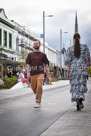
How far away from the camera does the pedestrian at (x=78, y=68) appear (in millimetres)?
8648

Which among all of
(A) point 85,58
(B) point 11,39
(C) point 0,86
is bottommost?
(C) point 0,86

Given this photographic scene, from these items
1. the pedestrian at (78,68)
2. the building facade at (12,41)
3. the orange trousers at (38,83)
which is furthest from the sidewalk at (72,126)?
the building facade at (12,41)

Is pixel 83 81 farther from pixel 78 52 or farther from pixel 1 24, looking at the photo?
pixel 1 24

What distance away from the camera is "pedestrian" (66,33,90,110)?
8.65 meters

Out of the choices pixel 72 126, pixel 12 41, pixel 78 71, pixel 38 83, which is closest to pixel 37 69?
pixel 38 83

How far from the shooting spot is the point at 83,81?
872 cm

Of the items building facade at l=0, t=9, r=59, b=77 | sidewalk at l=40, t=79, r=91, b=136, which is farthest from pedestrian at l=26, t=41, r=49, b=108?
building facade at l=0, t=9, r=59, b=77

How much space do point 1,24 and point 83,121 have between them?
36.7 metres

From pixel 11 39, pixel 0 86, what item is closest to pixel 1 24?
pixel 11 39

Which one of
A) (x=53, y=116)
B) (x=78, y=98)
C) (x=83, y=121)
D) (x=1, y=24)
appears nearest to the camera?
(x=83, y=121)

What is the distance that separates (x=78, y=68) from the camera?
8688 millimetres

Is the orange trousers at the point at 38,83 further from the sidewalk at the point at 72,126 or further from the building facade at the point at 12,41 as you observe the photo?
the building facade at the point at 12,41

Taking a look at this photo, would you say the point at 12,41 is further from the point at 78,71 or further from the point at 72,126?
the point at 72,126

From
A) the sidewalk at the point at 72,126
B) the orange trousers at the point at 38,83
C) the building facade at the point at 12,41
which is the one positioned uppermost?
the building facade at the point at 12,41
